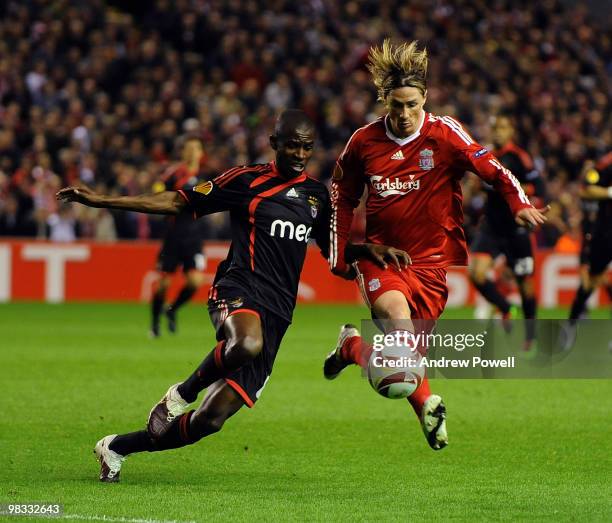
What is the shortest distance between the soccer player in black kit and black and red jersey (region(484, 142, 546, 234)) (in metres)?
6.73

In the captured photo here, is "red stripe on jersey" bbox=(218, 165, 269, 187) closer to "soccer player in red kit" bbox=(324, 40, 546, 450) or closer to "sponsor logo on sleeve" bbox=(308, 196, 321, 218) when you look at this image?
"sponsor logo on sleeve" bbox=(308, 196, 321, 218)

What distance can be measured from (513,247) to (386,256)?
21.3 ft

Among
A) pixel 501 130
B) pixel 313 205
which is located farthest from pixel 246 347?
pixel 501 130

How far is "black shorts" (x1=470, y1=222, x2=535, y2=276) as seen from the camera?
13.5 metres

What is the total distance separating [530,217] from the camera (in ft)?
22.1

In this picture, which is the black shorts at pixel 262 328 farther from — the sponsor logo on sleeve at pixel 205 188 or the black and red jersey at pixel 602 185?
the black and red jersey at pixel 602 185

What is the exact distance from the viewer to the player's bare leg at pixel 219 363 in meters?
6.37

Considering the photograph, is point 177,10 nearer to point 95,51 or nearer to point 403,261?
point 95,51

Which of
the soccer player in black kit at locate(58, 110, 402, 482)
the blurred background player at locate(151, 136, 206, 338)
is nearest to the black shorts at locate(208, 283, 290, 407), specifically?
the soccer player in black kit at locate(58, 110, 402, 482)

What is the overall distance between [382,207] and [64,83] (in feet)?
52.8

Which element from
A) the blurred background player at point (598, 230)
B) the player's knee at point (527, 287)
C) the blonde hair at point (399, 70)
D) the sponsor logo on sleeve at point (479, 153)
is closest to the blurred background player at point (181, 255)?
the player's knee at point (527, 287)

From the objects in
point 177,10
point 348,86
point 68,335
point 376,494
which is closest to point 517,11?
point 348,86

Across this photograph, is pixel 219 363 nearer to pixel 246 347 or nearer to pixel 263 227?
pixel 246 347

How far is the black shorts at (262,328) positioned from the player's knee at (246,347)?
0.18m
